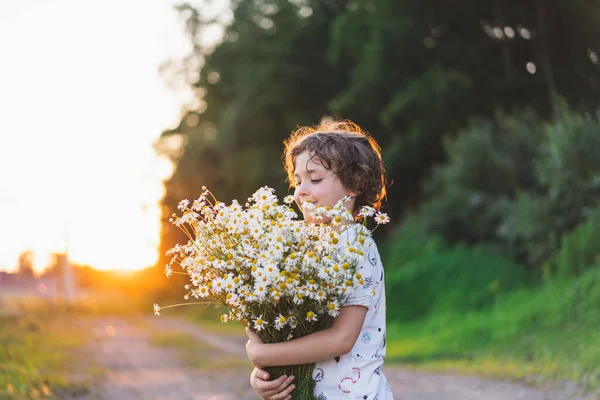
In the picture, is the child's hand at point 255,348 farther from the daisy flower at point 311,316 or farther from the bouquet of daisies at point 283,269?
the daisy flower at point 311,316

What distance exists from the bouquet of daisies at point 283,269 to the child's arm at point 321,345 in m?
0.04

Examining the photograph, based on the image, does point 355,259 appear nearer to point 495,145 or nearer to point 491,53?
point 495,145

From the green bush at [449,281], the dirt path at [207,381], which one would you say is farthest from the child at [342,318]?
the green bush at [449,281]

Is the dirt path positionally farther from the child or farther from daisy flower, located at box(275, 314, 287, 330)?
daisy flower, located at box(275, 314, 287, 330)

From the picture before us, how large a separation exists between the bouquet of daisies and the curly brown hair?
0.52 feet

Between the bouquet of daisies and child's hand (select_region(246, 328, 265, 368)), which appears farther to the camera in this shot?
child's hand (select_region(246, 328, 265, 368))

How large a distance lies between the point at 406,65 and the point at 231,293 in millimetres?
19144

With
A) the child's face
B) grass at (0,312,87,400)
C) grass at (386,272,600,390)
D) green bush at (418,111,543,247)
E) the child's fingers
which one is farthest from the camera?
green bush at (418,111,543,247)

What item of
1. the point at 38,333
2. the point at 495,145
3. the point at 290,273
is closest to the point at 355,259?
the point at 290,273

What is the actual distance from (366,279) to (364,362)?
0.28 m

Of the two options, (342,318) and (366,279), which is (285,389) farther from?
(366,279)

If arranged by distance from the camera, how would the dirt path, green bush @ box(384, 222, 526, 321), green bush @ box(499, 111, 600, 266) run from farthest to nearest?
green bush @ box(384, 222, 526, 321) < green bush @ box(499, 111, 600, 266) < the dirt path

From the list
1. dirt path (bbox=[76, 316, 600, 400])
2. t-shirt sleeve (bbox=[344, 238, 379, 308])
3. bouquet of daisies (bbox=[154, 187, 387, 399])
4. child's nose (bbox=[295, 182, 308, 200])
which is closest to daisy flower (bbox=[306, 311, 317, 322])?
bouquet of daisies (bbox=[154, 187, 387, 399])

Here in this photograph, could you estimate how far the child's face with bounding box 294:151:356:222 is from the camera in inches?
102
